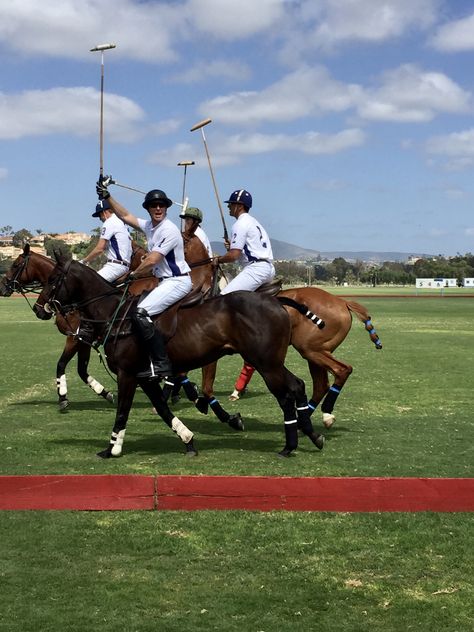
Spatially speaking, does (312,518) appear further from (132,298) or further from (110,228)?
(110,228)

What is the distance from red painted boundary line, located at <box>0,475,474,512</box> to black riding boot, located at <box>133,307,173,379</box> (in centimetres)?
190

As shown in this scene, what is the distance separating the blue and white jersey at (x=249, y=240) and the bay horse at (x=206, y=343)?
130 centimetres

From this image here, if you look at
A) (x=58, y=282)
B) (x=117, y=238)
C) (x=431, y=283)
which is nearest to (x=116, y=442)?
(x=58, y=282)

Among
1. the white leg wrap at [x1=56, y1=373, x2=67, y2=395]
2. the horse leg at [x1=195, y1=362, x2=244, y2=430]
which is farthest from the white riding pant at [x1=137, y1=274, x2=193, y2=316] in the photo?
the white leg wrap at [x1=56, y1=373, x2=67, y2=395]

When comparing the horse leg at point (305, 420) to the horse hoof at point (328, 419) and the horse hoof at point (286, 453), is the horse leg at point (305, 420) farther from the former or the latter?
the horse hoof at point (328, 419)

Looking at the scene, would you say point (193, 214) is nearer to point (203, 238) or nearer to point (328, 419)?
point (203, 238)

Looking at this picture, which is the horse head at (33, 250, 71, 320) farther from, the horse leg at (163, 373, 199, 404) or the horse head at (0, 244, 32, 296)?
the horse head at (0, 244, 32, 296)

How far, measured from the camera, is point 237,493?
5.95 m

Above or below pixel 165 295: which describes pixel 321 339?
below

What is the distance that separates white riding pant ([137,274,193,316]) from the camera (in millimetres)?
→ 7952

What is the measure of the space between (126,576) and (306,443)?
14.3 ft

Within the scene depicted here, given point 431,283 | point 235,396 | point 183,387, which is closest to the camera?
point 183,387

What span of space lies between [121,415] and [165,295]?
50.9 inches

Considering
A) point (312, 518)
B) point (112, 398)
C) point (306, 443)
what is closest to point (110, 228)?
point (112, 398)
